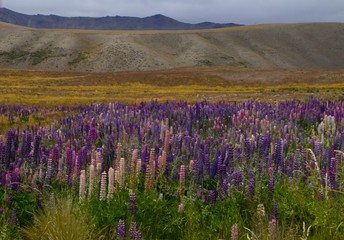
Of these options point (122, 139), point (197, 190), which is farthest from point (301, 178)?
point (122, 139)

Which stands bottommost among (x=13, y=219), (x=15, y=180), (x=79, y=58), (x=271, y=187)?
(x=79, y=58)

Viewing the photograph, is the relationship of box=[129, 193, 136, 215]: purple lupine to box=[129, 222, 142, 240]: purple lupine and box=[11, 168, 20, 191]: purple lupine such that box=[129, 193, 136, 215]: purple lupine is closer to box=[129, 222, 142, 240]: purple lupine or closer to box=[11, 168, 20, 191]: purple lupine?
box=[129, 222, 142, 240]: purple lupine

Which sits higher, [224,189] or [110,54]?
[224,189]

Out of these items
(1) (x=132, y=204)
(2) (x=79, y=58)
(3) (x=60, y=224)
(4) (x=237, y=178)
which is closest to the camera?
(3) (x=60, y=224)

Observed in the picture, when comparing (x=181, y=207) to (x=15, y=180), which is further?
(x=15, y=180)

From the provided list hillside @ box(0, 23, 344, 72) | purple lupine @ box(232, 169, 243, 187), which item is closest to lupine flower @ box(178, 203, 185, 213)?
purple lupine @ box(232, 169, 243, 187)

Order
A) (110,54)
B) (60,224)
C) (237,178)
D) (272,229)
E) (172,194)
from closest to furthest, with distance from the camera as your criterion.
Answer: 1. (272,229)
2. (60,224)
3. (237,178)
4. (172,194)
5. (110,54)

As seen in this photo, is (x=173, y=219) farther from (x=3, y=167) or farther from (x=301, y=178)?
(x=3, y=167)

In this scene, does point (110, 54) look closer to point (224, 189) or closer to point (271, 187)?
point (224, 189)

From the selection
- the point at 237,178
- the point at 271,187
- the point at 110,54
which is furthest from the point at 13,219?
the point at 110,54

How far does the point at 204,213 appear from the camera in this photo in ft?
17.5

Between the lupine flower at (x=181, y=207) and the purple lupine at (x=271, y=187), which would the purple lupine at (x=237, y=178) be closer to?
the purple lupine at (x=271, y=187)

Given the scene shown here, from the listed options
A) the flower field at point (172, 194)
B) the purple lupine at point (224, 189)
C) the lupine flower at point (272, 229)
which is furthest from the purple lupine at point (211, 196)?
the lupine flower at point (272, 229)

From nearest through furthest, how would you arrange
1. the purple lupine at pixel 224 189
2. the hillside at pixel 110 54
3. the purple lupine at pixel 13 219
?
the purple lupine at pixel 13 219
the purple lupine at pixel 224 189
the hillside at pixel 110 54
